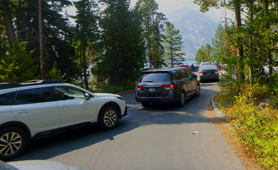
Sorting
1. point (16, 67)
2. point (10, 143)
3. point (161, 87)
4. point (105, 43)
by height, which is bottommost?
point (10, 143)

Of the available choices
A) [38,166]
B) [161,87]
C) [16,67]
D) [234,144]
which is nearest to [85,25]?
[16,67]

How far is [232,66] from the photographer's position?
9.73m

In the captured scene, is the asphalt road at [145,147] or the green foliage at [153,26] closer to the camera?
the asphalt road at [145,147]

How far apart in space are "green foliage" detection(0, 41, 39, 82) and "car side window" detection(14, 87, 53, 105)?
10.0 m

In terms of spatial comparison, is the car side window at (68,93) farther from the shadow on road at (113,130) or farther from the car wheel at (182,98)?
the car wheel at (182,98)

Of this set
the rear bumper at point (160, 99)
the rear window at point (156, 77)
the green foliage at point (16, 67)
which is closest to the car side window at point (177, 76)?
the rear window at point (156, 77)

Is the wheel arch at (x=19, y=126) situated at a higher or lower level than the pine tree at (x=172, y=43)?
lower

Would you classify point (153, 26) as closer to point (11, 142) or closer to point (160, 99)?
point (160, 99)

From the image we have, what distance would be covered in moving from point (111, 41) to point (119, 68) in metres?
2.43

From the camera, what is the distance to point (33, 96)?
566cm

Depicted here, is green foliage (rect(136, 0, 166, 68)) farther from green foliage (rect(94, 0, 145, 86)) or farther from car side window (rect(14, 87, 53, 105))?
car side window (rect(14, 87, 53, 105))

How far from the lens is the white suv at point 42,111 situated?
5.03 metres

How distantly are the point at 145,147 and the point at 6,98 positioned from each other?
3485 mm

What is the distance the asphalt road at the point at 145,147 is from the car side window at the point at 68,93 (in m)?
1.20
